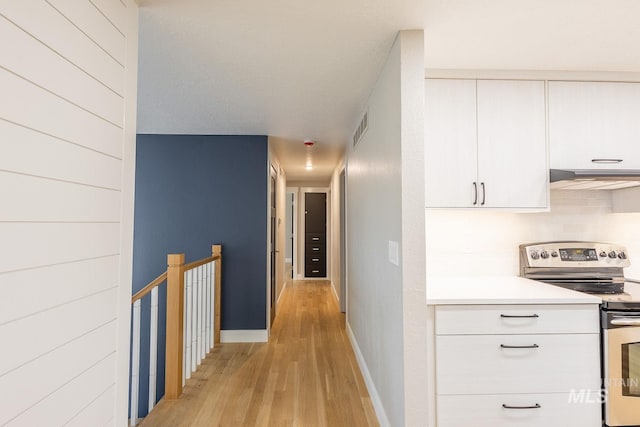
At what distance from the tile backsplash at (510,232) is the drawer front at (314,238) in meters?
5.69

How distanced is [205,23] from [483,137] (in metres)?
1.67

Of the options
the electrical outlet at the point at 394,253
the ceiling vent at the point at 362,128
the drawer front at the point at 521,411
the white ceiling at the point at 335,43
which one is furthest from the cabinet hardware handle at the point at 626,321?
the ceiling vent at the point at 362,128

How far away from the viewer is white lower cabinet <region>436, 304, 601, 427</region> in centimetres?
168

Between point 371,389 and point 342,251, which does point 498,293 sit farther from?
point 342,251

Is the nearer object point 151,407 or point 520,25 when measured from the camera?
point 520,25

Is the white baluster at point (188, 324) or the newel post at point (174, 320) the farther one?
the white baluster at point (188, 324)

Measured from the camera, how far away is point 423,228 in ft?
5.53

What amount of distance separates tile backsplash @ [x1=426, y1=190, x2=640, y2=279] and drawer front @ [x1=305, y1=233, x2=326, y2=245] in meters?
5.69

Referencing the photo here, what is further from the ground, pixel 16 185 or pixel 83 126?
pixel 83 126

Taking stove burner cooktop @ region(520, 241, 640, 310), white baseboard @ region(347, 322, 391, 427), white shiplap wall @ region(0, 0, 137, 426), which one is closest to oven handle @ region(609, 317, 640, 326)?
stove burner cooktop @ region(520, 241, 640, 310)

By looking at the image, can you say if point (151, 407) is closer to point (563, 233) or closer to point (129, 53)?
point (129, 53)

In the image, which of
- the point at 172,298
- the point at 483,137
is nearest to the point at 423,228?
the point at 483,137

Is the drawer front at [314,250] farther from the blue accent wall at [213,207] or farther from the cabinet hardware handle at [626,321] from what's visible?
the cabinet hardware handle at [626,321]

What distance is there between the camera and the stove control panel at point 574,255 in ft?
7.55
